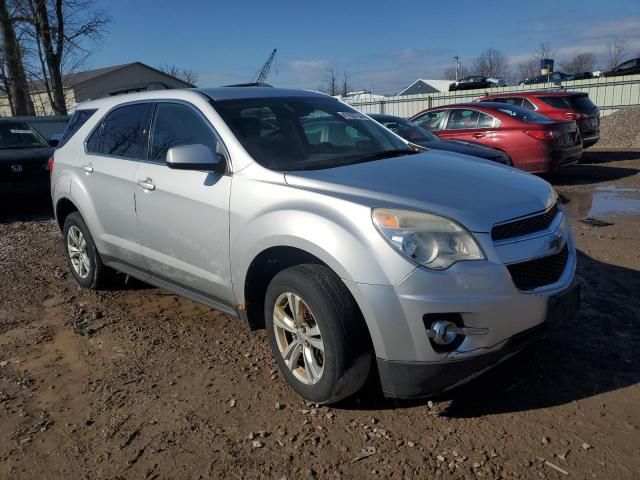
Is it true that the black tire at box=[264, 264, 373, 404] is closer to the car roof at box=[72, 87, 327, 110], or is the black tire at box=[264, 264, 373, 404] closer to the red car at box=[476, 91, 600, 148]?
the car roof at box=[72, 87, 327, 110]

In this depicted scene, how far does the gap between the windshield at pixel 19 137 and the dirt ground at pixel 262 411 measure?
6.07 metres

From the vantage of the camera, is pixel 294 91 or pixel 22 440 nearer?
pixel 22 440

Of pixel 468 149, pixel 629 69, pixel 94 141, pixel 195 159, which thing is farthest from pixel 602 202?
pixel 629 69

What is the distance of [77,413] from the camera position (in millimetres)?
3205

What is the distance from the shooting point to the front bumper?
262 centimetres

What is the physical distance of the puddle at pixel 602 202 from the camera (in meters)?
7.63

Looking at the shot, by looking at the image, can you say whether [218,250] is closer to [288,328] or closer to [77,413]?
[288,328]

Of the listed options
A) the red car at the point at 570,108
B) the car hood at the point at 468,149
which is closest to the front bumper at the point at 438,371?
the car hood at the point at 468,149

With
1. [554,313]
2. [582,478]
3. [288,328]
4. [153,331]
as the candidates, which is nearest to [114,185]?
[153,331]

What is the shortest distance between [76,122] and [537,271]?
443 centimetres

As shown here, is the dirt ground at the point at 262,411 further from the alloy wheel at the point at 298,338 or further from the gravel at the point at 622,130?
the gravel at the point at 622,130

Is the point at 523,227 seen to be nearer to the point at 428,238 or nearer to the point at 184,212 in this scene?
the point at 428,238

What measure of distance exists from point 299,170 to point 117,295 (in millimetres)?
2760

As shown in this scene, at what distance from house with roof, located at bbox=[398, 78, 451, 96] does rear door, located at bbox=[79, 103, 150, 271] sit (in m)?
73.6
